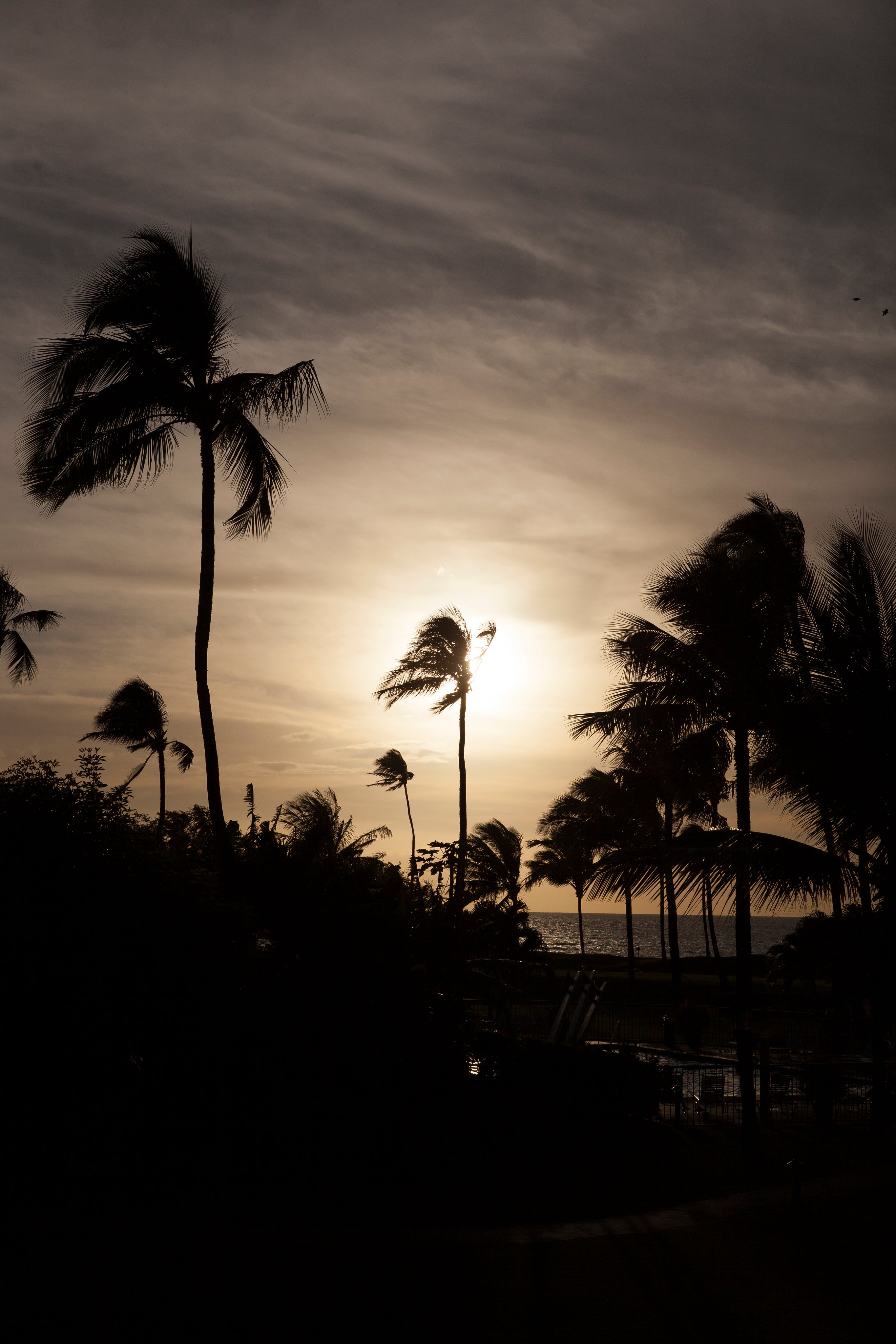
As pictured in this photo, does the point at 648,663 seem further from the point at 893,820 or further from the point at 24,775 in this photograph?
the point at 24,775

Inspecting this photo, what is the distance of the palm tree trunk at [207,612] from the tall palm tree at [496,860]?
2985cm

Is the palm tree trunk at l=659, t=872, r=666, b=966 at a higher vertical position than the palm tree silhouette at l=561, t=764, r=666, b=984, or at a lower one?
lower

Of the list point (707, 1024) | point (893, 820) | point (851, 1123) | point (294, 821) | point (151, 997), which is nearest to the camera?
point (151, 997)

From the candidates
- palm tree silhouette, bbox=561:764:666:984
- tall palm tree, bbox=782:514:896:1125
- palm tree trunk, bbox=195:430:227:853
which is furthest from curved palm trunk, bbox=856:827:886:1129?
palm tree silhouette, bbox=561:764:666:984

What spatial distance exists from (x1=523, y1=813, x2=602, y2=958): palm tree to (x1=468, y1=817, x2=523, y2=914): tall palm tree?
11.9ft

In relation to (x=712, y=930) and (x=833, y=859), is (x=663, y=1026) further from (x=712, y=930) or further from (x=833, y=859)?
(x=712, y=930)

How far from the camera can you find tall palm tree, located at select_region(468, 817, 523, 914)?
49156mm

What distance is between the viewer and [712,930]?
229 feet

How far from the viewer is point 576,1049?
14.3m

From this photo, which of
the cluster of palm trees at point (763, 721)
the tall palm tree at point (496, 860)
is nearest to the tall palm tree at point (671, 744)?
the cluster of palm trees at point (763, 721)

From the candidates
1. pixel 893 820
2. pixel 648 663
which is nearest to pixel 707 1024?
pixel 648 663

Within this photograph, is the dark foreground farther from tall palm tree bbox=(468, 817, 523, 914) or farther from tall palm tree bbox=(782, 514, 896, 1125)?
tall palm tree bbox=(468, 817, 523, 914)

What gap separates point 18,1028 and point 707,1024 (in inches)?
734

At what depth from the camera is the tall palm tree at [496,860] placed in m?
49.2
